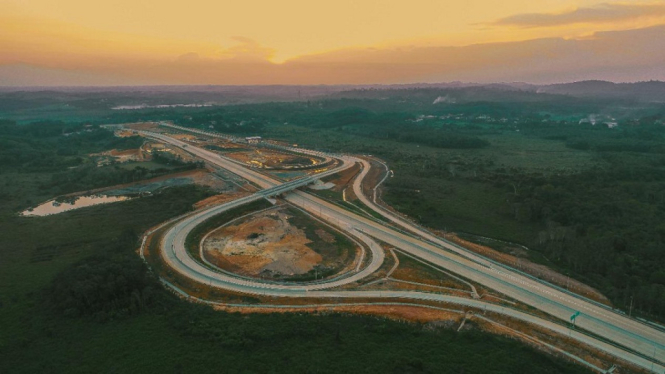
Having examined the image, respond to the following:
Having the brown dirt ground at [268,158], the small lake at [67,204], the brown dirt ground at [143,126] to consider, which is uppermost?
the brown dirt ground at [143,126]

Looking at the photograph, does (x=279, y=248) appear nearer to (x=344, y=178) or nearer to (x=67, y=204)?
(x=344, y=178)

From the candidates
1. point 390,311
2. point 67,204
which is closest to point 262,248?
point 390,311

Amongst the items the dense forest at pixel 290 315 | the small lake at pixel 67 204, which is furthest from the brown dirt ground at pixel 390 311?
the small lake at pixel 67 204

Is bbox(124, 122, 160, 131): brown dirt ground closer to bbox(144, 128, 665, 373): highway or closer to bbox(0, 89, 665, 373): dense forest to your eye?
Result: bbox(0, 89, 665, 373): dense forest

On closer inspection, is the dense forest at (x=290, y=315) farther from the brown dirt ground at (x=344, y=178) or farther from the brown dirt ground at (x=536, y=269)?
the brown dirt ground at (x=344, y=178)

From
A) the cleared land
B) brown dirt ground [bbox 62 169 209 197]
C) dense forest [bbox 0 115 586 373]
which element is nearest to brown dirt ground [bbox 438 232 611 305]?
dense forest [bbox 0 115 586 373]

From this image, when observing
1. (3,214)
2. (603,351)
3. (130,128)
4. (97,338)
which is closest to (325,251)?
(97,338)

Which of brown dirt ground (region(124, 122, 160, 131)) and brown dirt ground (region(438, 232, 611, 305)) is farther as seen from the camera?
brown dirt ground (region(124, 122, 160, 131))

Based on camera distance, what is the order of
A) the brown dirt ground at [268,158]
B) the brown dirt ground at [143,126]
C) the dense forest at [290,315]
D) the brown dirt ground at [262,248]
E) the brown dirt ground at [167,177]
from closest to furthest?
1. the dense forest at [290,315]
2. the brown dirt ground at [262,248]
3. the brown dirt ground at [167,177]
4. the brown dirt ground at [268,158]
5. the brown dirt ground at [143,126]
